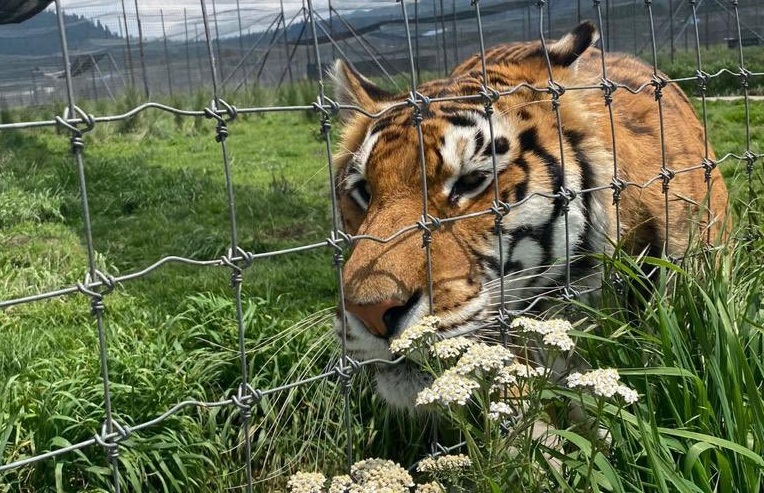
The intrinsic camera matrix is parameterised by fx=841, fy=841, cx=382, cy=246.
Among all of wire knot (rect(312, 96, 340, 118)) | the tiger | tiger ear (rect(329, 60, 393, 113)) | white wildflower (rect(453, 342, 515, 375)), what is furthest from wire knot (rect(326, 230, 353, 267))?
tiger ear (rect(329, 60, 393, 113))

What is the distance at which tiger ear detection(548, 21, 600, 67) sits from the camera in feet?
7.92

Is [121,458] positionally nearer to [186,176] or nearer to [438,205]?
[438,205]

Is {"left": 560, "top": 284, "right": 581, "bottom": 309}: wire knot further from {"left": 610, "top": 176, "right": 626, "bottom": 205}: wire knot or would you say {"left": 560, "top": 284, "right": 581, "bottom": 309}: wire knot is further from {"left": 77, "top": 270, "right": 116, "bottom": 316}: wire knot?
{"left": 77, "top": 270, "right": 116, "bottom": 316}: wire knot

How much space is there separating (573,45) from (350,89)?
27.3 inches

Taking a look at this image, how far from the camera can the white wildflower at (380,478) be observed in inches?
55.8

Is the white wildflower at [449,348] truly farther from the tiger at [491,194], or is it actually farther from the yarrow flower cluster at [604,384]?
the tiger at [491,194]

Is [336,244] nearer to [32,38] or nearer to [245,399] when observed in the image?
[245,399]

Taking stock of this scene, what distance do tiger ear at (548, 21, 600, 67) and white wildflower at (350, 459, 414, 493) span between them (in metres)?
1.39

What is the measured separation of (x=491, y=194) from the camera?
224cm

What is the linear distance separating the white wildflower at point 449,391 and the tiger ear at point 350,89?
4.54 ft

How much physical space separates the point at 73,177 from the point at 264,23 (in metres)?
15.2

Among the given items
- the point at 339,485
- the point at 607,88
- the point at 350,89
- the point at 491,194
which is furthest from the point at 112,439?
the point at 607,88

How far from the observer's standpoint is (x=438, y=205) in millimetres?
2170

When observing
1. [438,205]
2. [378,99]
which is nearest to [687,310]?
[438,205]
